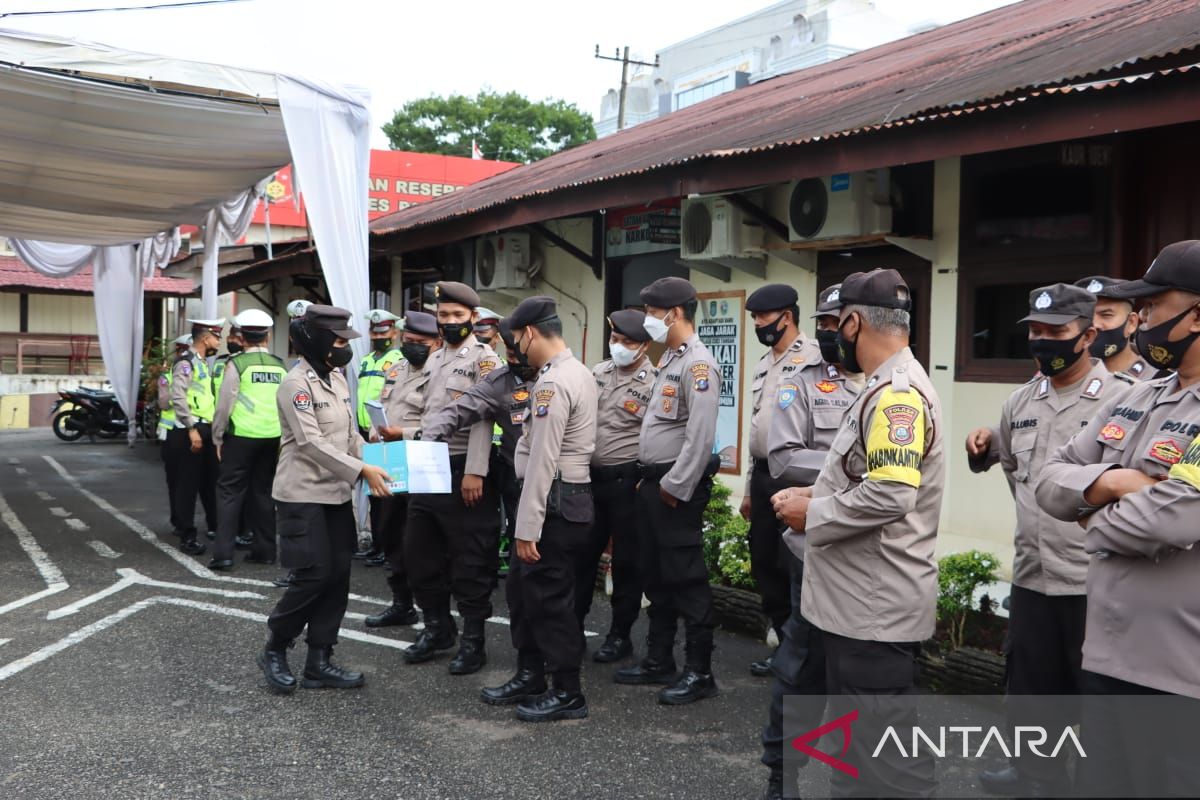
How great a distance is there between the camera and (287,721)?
4.55m

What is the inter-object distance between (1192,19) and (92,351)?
2768 centimetres

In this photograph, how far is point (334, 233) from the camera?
26.7 feet

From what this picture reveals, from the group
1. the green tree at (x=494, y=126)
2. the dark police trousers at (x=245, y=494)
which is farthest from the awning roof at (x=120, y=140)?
the green tree at (x=494, y=126)

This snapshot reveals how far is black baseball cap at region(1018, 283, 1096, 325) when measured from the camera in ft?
11.6

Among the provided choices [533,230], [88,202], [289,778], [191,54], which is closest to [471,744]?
[289,778]

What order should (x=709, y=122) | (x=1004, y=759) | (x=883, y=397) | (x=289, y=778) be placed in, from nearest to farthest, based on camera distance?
(x=883, y=397) < (x=289, y=778) < (x=1004, y=759) < (x=709, y=122)

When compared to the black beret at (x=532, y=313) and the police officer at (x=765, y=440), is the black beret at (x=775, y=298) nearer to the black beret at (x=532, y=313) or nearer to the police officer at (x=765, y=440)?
the police officer at (x=765, y=440)

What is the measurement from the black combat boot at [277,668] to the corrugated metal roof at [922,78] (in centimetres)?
407

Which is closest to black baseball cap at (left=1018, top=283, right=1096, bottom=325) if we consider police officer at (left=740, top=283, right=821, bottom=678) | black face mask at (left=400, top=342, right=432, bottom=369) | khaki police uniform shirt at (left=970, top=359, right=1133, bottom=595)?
khaki police uniform shirt at (left=970, top=359, right=1133, bottom=595)

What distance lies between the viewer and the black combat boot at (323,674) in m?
5.01

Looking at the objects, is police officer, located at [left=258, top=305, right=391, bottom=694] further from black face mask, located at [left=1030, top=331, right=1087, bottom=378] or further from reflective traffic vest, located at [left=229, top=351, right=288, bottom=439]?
black face mask, located at [left=1030, top=331, right=1087, bottom=378]

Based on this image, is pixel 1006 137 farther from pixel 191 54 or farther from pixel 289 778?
pixel 191 54

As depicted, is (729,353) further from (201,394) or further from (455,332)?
(201,394)

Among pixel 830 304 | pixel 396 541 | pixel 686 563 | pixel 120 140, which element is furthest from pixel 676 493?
A: pixel 120 140
